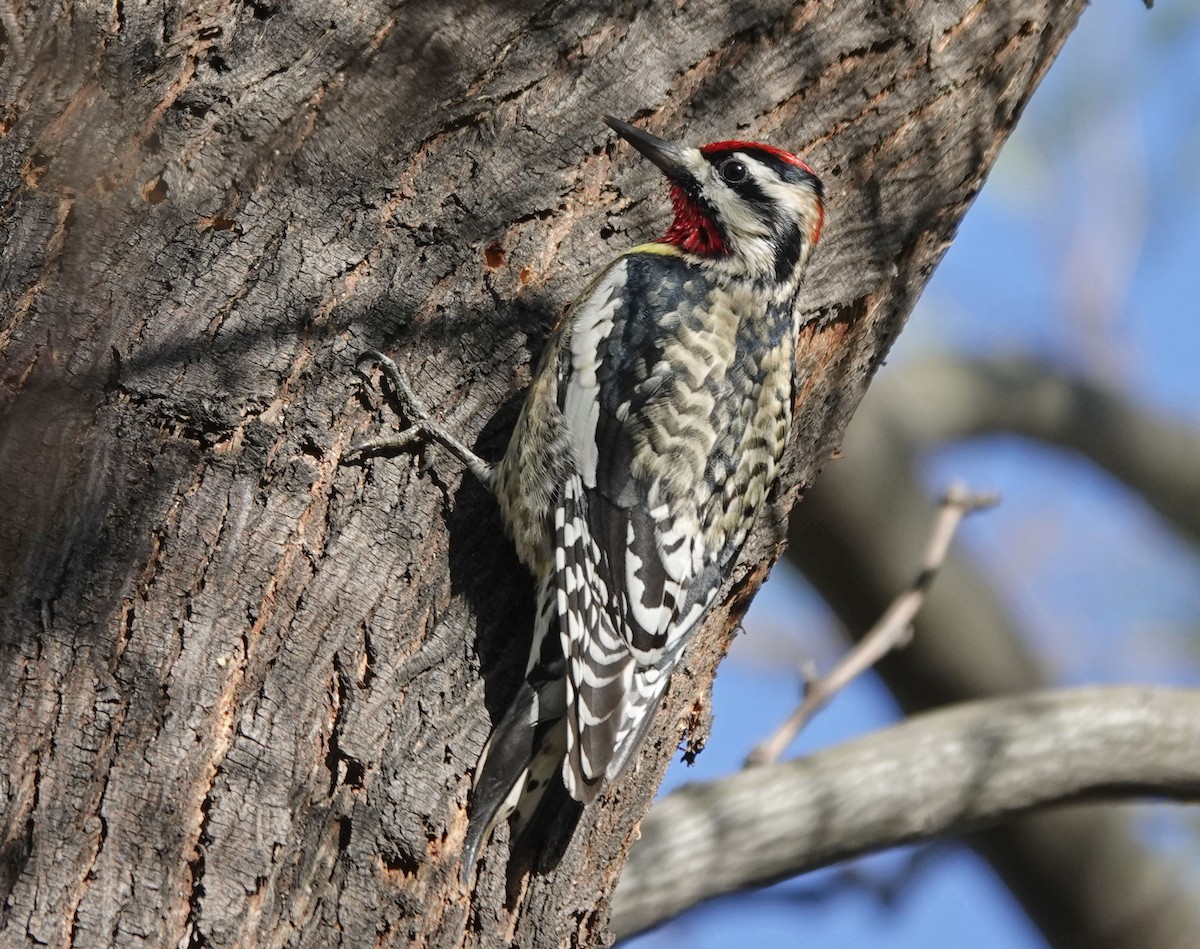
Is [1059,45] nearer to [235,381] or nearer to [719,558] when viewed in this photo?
[719,558]

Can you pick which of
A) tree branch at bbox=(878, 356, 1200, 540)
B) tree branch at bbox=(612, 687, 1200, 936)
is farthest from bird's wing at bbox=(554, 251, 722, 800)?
tree branch at bbox=(878, 356, 1200, 540)

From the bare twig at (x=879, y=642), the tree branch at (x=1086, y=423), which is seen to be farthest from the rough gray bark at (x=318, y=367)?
the tree branch at (x=1086, y=423)

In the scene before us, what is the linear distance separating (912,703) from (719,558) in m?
3.01

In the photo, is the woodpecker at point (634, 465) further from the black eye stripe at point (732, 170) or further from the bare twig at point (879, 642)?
the bare twig at point (879, 642)

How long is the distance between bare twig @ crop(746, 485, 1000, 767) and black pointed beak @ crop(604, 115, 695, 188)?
180cm

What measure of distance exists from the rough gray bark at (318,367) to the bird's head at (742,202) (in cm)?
7

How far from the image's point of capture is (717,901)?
4.09m

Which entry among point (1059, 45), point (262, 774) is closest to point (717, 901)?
point (262, 774)

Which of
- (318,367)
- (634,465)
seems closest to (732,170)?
(634,465)

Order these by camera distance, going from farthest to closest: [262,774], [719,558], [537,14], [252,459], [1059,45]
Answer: [1059,45] < [719,558] < [537,14] < [252,459] < [262,774]

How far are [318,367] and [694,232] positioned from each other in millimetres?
1395

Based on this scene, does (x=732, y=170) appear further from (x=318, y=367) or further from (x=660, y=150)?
(x=318, y=367)

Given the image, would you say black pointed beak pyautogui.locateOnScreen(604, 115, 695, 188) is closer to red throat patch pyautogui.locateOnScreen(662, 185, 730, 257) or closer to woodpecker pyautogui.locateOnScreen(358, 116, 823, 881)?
woodpecker pyautogui.locateOnScreen(358, 116, 823, 881)

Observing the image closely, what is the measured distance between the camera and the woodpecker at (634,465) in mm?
2725
